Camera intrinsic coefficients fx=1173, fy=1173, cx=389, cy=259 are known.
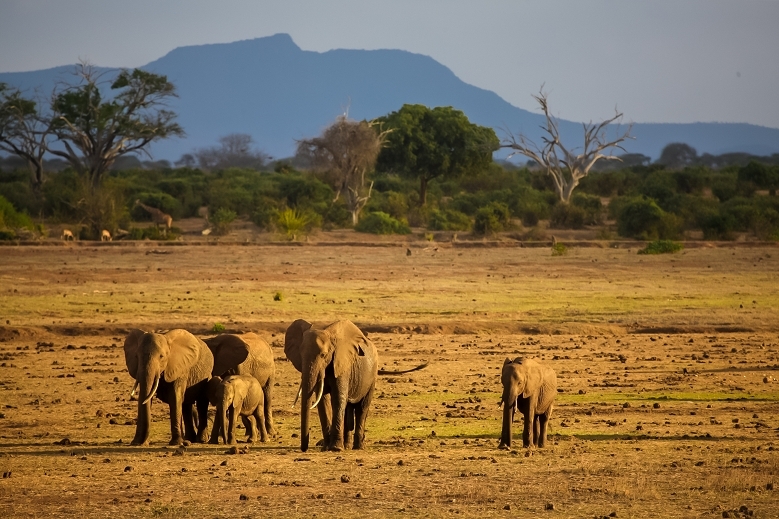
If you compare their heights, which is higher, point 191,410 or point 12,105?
point 12,105

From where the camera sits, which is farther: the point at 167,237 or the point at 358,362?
the point at 167,237

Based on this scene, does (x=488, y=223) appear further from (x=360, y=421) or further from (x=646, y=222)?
(x=360, y=421)

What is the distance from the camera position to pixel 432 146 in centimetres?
6844

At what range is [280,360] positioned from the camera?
18.8 m

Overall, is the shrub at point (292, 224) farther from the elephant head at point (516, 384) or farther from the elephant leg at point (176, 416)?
the elephant head at point (516, 384)

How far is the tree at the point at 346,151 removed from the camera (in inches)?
2416

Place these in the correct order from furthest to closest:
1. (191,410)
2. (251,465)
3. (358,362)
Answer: (191,410), (358,362), (251,465)

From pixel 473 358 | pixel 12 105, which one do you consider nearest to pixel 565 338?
pixel 473 358

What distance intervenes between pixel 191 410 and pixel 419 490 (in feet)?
13.3

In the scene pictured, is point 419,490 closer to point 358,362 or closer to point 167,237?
point 358,362

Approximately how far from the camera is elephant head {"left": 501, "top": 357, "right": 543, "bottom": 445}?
1151cm

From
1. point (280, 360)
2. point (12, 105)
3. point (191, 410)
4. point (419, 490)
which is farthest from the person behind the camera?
point (12, 105)

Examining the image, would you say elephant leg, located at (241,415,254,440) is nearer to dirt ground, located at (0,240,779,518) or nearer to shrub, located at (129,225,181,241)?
dirt ground, located at (0,240,779,518)

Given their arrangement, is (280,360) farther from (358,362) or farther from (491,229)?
(491,229)
